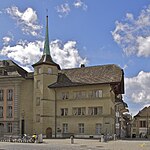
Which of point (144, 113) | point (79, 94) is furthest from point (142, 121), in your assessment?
point (79, 94)

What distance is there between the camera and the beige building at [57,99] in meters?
63.3

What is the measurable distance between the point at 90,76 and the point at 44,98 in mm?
9150

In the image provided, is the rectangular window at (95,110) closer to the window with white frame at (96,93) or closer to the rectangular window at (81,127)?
the window with white frame at (96,93)

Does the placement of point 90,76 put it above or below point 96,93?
above

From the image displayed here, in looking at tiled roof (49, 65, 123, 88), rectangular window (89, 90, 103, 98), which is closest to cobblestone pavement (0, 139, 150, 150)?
rectangular window (89, 90, 103, 98)

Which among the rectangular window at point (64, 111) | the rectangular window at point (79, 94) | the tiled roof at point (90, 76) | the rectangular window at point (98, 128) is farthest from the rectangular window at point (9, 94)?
the rectangular window at point (98, 128)

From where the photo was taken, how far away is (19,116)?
7006 centimetres

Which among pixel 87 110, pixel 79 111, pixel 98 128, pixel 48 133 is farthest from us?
pixel 48 133

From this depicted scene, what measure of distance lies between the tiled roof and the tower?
1495 millimetres

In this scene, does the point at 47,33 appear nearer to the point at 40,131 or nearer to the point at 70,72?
the point at 70,72

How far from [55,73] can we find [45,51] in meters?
4.81

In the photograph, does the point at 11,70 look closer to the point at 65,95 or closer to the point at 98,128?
the point at 65,95

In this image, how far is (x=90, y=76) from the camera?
6638 centimetres

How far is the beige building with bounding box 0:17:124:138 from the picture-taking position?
63281 mm
